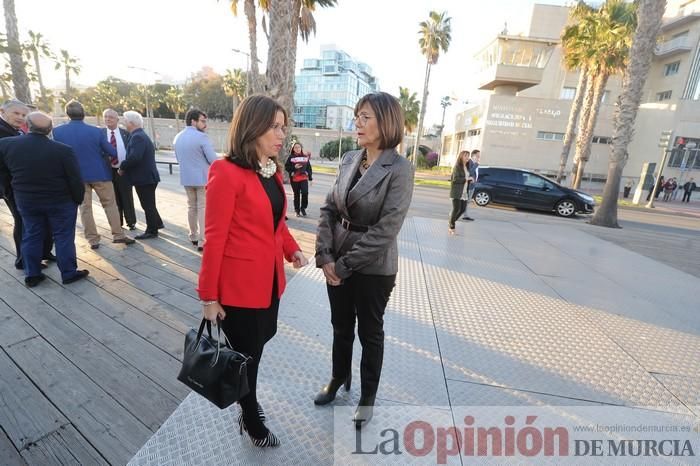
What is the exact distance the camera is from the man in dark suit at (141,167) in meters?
5.12

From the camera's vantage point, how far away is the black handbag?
1.55m

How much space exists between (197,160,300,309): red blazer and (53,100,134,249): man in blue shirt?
13.0 ft

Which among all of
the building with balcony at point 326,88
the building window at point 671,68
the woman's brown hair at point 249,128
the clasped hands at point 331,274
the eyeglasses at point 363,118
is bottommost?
the clasped hands at point 331,274

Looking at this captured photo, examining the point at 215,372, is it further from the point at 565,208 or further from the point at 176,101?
the point at 176,101

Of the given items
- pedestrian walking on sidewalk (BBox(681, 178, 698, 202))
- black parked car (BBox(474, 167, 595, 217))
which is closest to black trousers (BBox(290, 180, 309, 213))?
black parked car (BBox(474, 167, 595, 217))

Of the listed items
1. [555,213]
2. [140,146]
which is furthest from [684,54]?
[140,146]

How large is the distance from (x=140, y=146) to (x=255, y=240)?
15.2ft

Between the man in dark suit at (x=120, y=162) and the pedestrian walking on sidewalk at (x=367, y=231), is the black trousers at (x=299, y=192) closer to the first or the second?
the man in dark suit at (x=120, y=162)

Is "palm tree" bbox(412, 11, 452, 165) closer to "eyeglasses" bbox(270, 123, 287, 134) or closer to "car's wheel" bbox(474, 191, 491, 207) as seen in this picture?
"car's wheel" bbox(474, 191, 491, 207)

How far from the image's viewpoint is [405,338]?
3.16m

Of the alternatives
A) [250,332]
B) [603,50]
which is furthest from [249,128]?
[603,50]

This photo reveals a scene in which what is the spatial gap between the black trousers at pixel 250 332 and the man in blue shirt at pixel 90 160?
404cm

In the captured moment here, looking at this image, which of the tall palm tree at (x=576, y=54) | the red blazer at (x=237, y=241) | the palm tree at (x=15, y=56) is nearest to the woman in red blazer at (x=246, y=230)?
the red blazer at (x=237, y=241)

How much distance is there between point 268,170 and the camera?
1.77 metres
